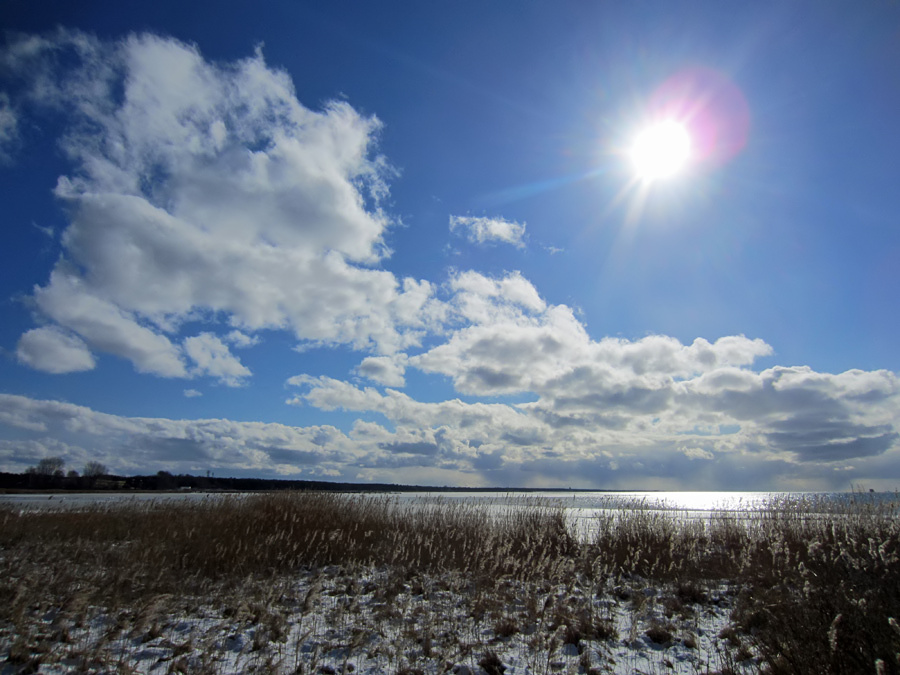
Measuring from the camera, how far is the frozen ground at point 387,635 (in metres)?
5.82

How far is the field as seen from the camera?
5.82 metres

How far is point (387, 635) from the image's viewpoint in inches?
273

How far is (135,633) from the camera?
6.43m

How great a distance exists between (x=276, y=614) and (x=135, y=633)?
188 centimetres

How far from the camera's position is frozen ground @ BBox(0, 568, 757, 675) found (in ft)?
19.1

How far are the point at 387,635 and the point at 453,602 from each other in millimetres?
2099

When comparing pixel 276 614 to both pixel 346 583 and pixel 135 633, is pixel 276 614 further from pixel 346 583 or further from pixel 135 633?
pixel 346 583

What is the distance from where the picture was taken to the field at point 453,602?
5820 mm

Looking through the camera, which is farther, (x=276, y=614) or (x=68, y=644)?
(x=276, y=614)

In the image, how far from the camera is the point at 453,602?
8688mm

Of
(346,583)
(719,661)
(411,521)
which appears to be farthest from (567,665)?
(411,521)

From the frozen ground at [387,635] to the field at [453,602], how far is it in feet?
0.12

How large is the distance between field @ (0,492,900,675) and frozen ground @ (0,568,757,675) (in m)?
0.04

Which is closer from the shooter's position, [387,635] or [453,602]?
[387,635]
